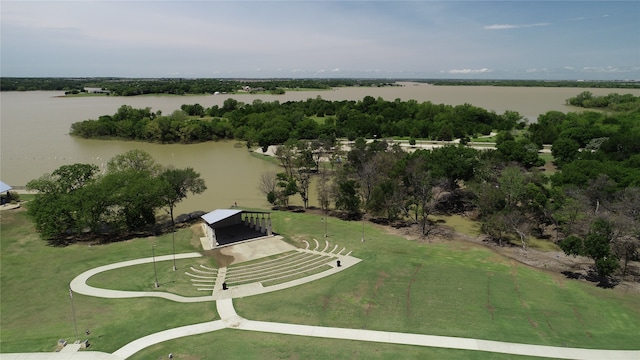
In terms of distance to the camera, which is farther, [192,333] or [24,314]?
[24,314]

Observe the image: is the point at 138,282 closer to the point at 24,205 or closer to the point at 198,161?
the point at 24,205

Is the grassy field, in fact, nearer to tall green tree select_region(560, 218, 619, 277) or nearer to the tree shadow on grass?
the tree shadow on grass

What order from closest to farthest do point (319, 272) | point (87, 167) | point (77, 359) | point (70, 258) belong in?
1. point (77, 359)
2. point (319, 272)
3. point (70, 258)
4. point (87, 167)

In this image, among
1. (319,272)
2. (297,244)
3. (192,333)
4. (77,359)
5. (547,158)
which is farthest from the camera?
(547,158)

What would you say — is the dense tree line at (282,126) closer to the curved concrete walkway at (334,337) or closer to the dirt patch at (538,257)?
the dirt patch at (538,257)

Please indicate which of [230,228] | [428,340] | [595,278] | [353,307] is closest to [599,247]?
[595,278]

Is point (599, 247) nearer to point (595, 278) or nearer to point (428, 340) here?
point (595, 278)

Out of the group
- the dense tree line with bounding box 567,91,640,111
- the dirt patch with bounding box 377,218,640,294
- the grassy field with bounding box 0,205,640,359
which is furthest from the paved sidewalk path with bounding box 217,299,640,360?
the dense tree line with bounding box 567,91,640,111

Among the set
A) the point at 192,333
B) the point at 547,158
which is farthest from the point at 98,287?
the point at 547,158
